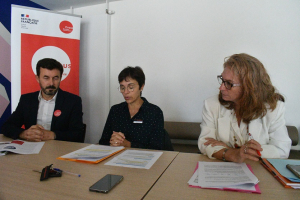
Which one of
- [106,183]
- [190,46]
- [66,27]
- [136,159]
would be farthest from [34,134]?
[190,46]

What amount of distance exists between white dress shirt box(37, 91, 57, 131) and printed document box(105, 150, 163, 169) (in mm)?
1266

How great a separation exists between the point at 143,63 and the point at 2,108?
2.37 m

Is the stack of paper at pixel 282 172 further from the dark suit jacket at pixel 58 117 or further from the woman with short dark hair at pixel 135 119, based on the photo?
the dark suit jacket at pixel 58 117

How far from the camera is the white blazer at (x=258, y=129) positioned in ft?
4.64

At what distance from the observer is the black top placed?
1914 millimetres

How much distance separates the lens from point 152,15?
338 centimetres

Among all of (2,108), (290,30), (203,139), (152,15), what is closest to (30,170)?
(203,139)

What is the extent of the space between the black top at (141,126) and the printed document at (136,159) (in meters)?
0.42

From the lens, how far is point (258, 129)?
1534 mm

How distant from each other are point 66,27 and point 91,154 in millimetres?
2672

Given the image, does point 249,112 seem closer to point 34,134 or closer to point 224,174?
point 224,174

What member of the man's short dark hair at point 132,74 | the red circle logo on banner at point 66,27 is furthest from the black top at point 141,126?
the red circle logo on banner at point 66,27

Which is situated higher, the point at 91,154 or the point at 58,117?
the point at 58,117

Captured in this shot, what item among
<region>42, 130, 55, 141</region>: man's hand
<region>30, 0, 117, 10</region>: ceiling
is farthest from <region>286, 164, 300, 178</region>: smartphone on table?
<region>30, 0, 117, 10</region>: ceiling
